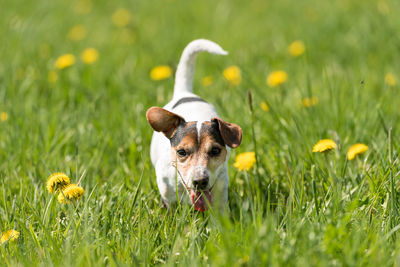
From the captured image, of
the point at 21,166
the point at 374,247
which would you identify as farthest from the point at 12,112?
the point at 374,247

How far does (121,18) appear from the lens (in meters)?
7.18

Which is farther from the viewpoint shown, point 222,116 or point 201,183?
point 222,116

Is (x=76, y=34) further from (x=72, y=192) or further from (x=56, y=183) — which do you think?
(x=72, y=192)

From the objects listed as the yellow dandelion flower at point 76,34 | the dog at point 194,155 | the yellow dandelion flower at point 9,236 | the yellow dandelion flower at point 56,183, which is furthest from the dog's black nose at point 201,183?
the yellow dandelion flower at point 76,34

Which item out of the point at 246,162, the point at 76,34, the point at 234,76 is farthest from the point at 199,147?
the point at 76,34

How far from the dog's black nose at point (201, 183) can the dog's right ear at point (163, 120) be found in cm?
42

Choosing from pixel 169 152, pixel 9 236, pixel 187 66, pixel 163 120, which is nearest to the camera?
pixel 9 236

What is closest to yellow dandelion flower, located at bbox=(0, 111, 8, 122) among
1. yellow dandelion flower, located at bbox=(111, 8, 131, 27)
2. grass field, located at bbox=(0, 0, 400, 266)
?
grass field, located at bbox=(0, 0, 400, 266)

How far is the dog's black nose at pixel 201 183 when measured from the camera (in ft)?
8.58

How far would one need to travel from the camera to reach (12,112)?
13.0 ft

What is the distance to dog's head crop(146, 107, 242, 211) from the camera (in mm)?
2660

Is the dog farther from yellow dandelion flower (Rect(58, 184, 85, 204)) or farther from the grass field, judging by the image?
yellow dandelion flower (Rect(58, 184, 85, 204))

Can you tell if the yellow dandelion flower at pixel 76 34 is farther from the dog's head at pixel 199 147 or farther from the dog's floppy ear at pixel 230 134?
the dog's floppy ear at pixel 230 134

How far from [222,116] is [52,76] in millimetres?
2093
